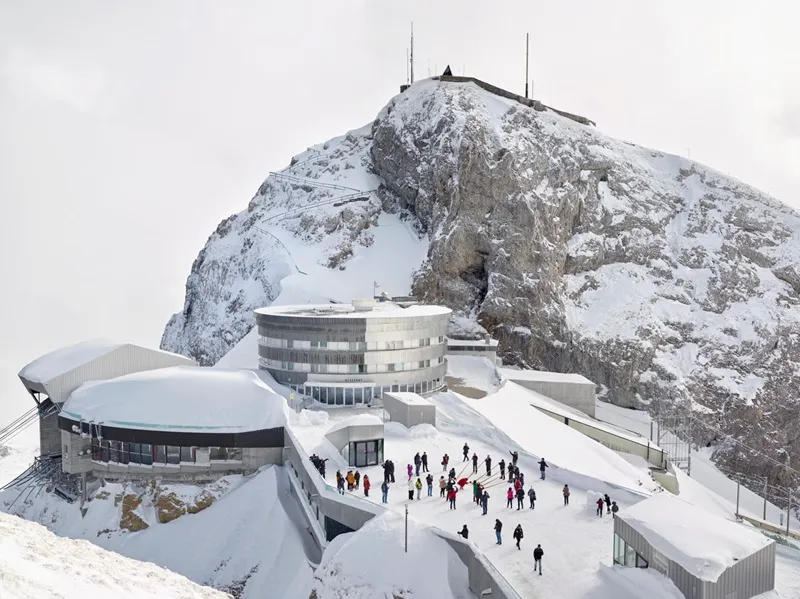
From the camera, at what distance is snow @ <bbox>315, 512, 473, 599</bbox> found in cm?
2167

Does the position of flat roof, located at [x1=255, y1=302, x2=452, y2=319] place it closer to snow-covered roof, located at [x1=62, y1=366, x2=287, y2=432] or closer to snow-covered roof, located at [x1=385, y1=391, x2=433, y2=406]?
snow-covered roof, located at [x1=385, y1=391, x2=433, y2=406]

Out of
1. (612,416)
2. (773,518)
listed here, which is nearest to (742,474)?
(773,518)

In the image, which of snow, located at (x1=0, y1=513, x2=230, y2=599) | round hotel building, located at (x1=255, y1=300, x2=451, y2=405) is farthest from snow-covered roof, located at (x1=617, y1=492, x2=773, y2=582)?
round hotel building, located at (x1=255, y1=300, x2=451, y2=405)

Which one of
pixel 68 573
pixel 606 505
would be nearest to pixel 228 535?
pixel 606 505

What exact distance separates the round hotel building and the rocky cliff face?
2855 cm

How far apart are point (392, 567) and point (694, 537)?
401 inches

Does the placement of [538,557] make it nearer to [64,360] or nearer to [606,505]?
[606,505]

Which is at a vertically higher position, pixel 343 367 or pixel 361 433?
pixel 343 367

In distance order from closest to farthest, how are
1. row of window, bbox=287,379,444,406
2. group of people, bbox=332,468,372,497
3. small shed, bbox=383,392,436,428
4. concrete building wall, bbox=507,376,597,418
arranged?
group of people, bbox=332,468,372,497 < small shed, bbox=383,392,436,428 < row of window, bbox=287,379,444,406 < concrete building wall, bbox=507,376,597,418

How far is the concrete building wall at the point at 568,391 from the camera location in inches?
2484

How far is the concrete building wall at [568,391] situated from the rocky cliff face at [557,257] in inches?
710

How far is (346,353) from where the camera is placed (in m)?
45.7

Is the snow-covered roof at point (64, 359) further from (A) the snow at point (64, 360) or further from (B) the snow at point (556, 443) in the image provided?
(B) the snow at point (556, 443)

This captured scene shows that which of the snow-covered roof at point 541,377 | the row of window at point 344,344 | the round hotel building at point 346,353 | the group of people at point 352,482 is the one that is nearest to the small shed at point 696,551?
the group of people at point 352,482
